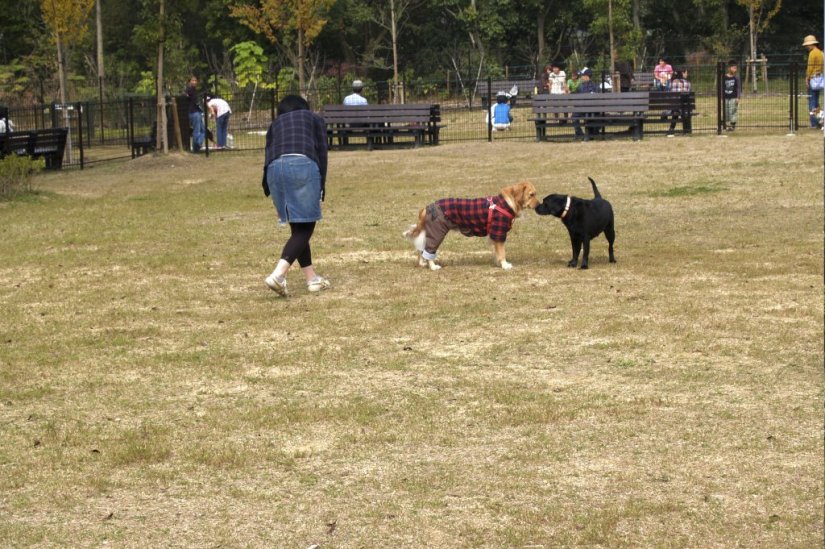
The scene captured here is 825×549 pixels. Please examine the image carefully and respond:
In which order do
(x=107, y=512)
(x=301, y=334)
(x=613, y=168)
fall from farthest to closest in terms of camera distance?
(x=613, y=168)
(x=301, y=334)
(x=107, y=512)

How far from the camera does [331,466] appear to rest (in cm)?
608

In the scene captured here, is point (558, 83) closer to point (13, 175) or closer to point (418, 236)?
point (13, 175)

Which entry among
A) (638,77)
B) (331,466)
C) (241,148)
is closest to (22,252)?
(331,466)

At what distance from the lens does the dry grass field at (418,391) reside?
5391mm

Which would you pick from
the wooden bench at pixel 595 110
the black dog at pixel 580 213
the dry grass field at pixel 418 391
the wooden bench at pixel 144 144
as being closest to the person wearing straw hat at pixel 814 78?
the wooden bench at pixel 595 110

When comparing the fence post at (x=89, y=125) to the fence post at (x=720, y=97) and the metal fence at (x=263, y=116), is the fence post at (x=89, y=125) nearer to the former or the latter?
the metal fence at (x=263, y=116)

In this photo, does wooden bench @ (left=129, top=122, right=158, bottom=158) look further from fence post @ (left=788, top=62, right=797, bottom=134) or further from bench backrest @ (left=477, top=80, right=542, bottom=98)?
bench backrest @ (left=477, top=80, right=542, bottom=98)

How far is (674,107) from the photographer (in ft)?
87.7

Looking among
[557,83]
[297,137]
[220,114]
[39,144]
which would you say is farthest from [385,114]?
[297,137]

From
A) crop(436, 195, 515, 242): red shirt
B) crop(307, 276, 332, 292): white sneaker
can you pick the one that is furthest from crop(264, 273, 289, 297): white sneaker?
crop(436, 195, 515, 242): red shirt

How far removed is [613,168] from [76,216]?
885 centimetres

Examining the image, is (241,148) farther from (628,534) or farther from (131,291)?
(628,534)

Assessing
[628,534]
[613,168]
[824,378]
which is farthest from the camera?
[613,168]

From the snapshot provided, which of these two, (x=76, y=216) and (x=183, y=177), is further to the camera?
(x=183, y=177)
